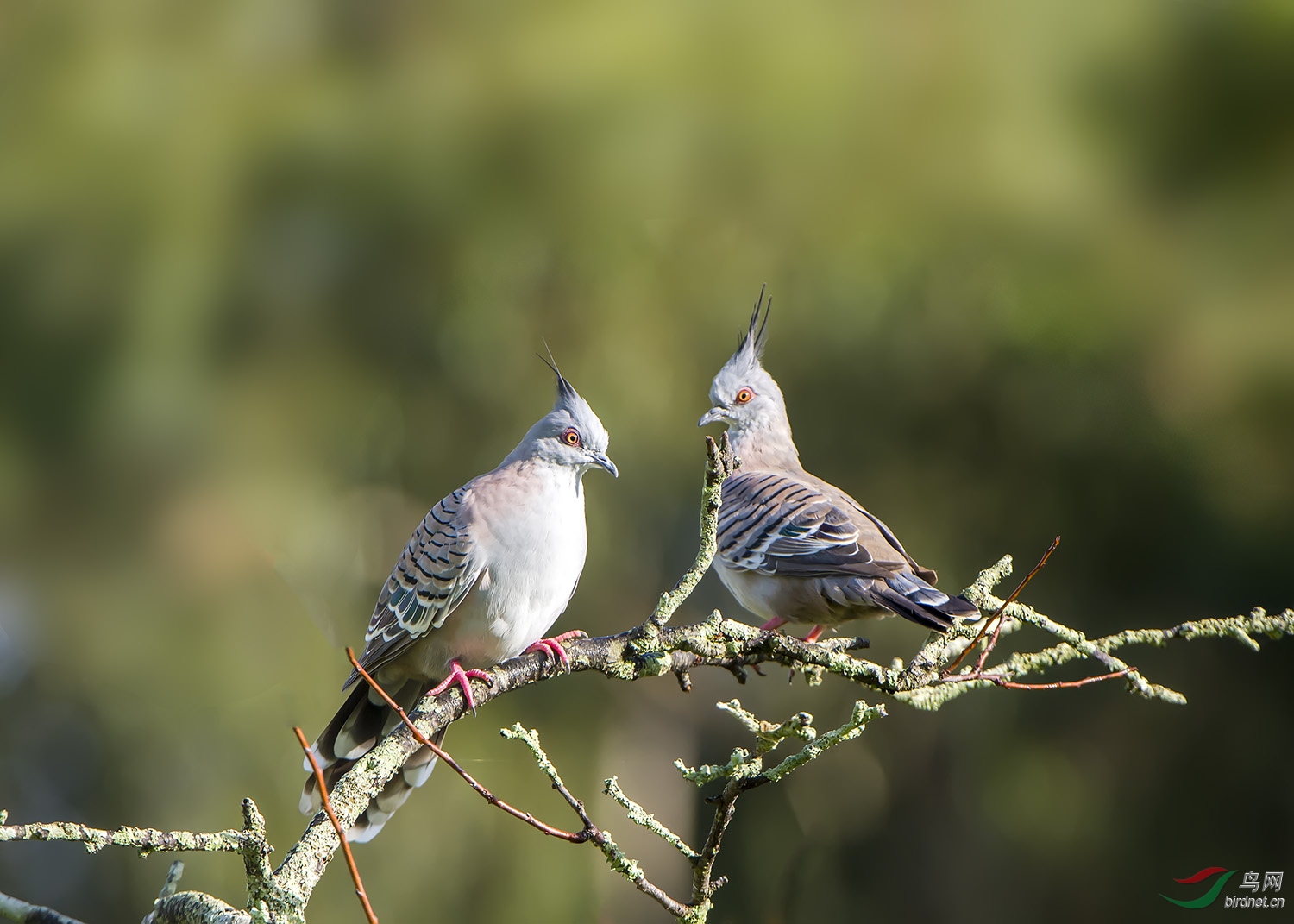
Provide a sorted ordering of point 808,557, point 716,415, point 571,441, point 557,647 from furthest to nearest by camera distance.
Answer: point 716,415
point 808,557
point 571,441
point 557,647

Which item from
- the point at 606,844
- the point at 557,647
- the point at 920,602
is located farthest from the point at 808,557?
the point at 606,844

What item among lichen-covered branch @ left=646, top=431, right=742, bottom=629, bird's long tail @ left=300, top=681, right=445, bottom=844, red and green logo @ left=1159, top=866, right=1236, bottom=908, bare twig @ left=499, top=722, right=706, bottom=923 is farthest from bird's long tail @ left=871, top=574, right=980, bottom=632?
red and green logo @ left=1159, top=866, right=1236, bottom=908

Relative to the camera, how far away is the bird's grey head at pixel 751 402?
3779mm

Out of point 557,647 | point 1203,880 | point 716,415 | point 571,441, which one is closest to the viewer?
point 557,647

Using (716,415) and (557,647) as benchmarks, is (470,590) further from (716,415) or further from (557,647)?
(716,415)

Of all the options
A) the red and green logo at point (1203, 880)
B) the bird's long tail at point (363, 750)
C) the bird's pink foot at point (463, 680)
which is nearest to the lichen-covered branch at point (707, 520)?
the bird's pink foot at point (463, 680)

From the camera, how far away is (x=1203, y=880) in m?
4.27

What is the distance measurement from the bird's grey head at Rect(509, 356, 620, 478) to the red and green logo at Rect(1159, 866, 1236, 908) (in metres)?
3.20

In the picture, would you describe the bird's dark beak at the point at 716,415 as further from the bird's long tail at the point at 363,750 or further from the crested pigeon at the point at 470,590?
the bird's long tail at the point at 363,750

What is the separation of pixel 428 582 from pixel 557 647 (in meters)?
0.54

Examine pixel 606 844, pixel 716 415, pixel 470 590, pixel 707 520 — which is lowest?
pixel 606 844

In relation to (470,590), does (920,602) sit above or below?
below

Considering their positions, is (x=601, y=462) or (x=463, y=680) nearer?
(x=463, y=680)

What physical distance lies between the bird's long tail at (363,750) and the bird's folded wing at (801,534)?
1077 millimetres
